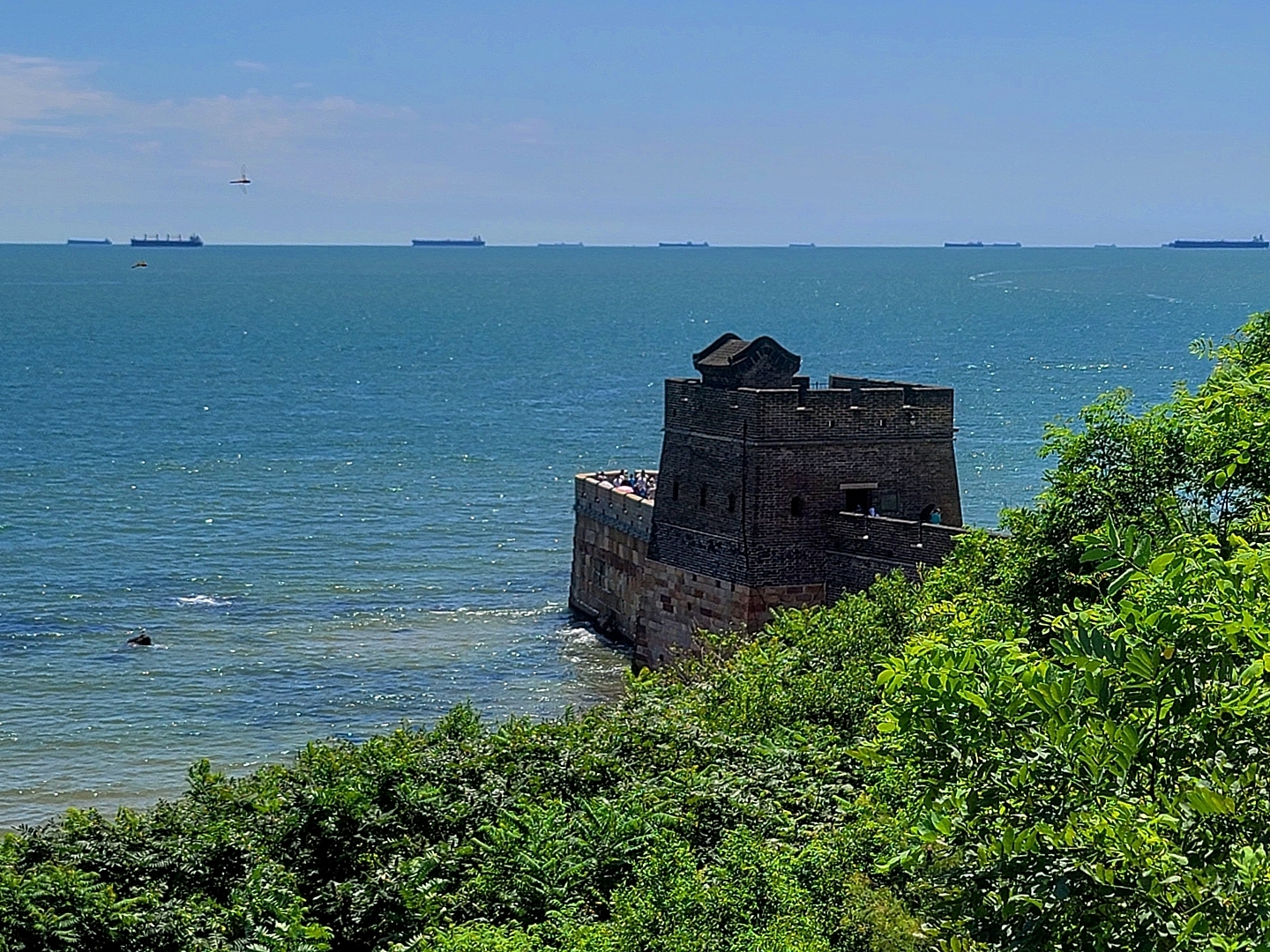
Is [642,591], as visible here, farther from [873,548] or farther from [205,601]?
[205,601]

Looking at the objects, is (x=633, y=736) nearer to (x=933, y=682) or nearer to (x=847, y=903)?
(x=847, y=903)

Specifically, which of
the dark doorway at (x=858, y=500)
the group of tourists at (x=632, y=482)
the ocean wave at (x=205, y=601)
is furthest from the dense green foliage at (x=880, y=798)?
the ocean wave at (x=205, y=601)

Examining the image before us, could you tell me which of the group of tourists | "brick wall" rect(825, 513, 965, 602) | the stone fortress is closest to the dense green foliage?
"brick wall" rect(825, 513, 965, 602)

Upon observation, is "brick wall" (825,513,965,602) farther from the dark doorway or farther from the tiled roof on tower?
the tiled roof on tower

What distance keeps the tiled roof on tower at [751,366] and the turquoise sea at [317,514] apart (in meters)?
7.43

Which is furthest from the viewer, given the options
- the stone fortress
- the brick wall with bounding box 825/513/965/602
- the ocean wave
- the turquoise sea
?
the ocean wave

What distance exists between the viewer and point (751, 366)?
36625 mm

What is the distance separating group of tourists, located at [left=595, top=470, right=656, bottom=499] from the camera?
42.9m

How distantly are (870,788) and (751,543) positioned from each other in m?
17.8

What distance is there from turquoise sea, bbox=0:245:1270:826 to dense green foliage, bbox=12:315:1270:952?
14604 mm

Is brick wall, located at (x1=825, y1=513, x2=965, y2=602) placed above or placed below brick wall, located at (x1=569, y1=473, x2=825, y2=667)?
above

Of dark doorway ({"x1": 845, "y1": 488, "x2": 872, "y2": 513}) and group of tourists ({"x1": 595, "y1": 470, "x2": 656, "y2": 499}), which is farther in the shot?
group of tourists ({"x1": 595, "y1": 470, "x2": 656, "y2": 499})

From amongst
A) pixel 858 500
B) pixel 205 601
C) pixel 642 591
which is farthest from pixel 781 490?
pixel 205 601

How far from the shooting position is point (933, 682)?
997cm
